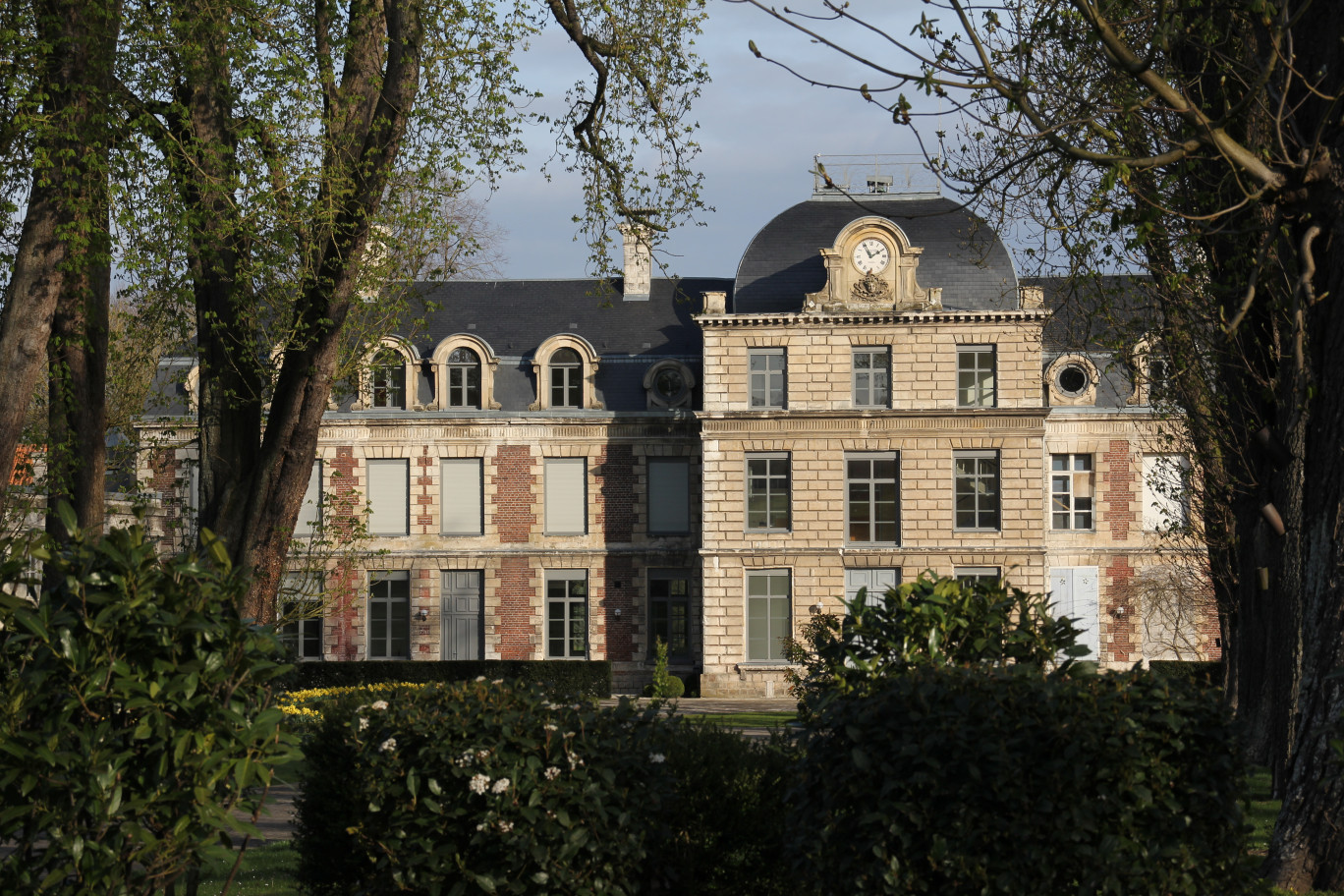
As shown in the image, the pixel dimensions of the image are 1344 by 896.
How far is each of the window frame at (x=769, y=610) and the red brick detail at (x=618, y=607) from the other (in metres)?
2.75

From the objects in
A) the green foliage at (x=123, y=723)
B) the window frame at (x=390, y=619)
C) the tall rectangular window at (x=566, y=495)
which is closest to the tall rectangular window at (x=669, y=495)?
the tall rectangular window at (x=566, y=495)

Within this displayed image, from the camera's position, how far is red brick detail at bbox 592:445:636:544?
30625 millimetres

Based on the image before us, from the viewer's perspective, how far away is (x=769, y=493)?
29578mm

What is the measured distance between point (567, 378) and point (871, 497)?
772 cm

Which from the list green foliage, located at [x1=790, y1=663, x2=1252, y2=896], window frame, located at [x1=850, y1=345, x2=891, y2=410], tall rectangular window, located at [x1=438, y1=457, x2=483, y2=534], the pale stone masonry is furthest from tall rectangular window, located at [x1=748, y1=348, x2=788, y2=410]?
green foliage, located at [x1=790, y1=663, x2=1252, y2=896]

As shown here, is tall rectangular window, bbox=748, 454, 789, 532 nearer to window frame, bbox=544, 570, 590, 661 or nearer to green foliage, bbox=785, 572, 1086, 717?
window frame, bbox=544, 570, 590, 661

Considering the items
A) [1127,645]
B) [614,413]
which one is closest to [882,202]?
[614,413]

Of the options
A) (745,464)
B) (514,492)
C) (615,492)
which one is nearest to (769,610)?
(745,464)

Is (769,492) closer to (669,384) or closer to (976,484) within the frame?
(669,384)

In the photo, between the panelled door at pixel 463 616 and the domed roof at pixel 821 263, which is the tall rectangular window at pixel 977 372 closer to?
the domed roof at pixel 821 263

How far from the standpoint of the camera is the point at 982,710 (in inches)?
191

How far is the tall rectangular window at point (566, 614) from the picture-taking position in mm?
30453

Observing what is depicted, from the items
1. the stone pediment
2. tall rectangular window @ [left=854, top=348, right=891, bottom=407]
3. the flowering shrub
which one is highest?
the stone pediment

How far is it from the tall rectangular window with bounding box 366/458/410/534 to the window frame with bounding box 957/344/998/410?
13053 millimetres
